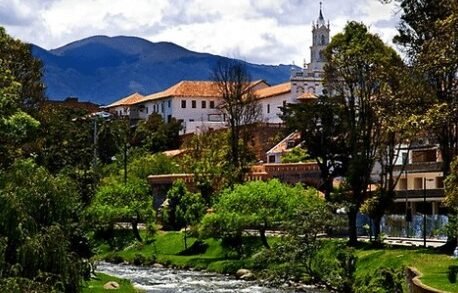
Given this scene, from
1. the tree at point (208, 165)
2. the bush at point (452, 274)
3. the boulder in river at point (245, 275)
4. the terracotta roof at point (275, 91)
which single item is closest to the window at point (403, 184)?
the tree at point (208, 165)

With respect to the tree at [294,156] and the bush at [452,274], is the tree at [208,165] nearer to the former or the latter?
the tree at [294,156]

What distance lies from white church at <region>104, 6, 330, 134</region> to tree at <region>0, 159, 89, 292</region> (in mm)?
91669

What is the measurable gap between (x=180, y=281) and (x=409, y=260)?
12807 mm

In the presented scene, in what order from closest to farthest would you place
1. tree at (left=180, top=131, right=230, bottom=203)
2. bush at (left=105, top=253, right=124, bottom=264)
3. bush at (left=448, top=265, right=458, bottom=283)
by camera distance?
bush at (left=448, top=265, right=458, bottom=283)
bush at (left=105, top=253, right=124, bottom=264)
tree at (left=180, top=131, right=230, bottom=203)

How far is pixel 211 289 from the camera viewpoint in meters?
44.0

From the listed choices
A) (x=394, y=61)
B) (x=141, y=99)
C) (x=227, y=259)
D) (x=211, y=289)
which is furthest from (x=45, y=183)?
(x=141, y=99)

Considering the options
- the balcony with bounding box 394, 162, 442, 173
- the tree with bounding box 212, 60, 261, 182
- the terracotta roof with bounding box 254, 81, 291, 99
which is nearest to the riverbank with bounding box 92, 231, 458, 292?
the tree with bounding box 212, 60, 261, 182

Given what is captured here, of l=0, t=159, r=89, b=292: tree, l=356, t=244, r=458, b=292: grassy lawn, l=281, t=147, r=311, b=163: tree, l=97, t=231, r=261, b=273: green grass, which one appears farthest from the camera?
l=281, t=147, r=311, b=163: tree

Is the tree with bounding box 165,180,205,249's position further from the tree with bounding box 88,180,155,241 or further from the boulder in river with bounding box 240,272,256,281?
the boulder in river with bounding box 240,272,256,281

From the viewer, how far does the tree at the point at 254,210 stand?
180 ft

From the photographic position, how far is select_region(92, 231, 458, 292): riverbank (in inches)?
1444

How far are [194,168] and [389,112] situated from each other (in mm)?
42175

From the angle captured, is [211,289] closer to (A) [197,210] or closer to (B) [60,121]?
(A) [197,210]

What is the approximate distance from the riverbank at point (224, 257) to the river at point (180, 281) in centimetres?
157
